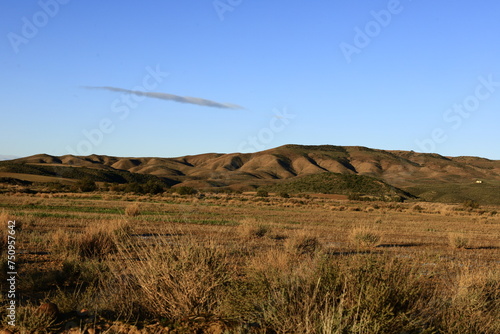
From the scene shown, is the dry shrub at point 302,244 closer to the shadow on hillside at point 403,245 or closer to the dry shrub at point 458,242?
the shadow on hillside at point 403,245

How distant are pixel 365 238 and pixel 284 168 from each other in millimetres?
143769

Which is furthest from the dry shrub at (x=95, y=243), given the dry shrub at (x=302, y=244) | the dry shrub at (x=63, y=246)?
the dry shrub at (x=302, y=244)

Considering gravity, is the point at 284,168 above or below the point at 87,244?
above

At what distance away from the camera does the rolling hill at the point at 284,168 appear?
122m

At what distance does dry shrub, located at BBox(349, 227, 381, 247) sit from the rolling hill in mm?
96381

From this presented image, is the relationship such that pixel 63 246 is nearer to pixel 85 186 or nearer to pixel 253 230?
pixel 253 230

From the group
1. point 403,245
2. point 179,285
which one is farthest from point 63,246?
point 403,245

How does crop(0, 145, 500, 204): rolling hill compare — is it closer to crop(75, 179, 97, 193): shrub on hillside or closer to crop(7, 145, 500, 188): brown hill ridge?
crop(7, 145, 500, 188): brown hill ridge

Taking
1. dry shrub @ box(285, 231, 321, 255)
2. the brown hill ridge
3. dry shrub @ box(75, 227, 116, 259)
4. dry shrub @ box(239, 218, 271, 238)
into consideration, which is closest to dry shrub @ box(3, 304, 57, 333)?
dry shrub @ box(75, 227, 116, 259)

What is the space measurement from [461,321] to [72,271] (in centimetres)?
762

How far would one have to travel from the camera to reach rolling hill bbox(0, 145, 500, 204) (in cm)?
12225

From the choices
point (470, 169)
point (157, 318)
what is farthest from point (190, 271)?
point (470, 169)

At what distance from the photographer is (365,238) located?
60.5 ft

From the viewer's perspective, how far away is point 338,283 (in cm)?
590
